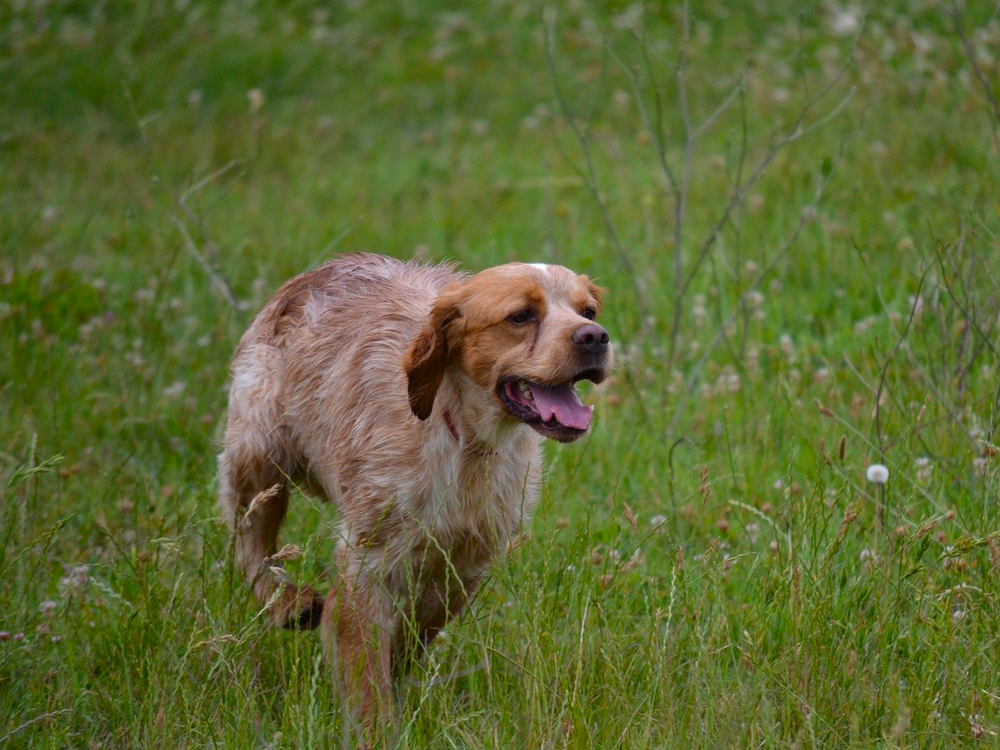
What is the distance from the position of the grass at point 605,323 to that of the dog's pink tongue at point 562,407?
33cm

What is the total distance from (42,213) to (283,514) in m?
3.79

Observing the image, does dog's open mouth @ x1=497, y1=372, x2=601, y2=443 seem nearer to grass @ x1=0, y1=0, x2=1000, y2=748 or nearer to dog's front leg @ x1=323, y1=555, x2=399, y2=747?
grass @ x1=0, y1=0, x2=1000, y2=748

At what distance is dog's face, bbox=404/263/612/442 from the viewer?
349cm

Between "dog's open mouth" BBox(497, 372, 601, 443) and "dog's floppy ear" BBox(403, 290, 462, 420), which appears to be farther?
"dog's floppy ear" BBox(403, 290, 462, 420)

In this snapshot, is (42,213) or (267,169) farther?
(267,169)

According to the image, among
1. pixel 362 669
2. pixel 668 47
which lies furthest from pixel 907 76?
pixel 362 669

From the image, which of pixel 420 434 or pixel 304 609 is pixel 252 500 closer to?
pixel 304 609

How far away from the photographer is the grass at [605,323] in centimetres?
330

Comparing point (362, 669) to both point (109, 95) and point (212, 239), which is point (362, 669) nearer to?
point (212, 239)

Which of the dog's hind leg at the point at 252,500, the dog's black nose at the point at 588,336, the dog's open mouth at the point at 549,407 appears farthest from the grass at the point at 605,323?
the dog's black nose at the point at 588,336

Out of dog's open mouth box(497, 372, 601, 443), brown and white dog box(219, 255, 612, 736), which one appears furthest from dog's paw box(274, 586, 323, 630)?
dog's open mouth box(497, 372, 601, 443)

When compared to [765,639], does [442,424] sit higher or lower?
higher

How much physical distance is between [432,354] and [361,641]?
2.77 ft

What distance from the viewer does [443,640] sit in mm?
3686
